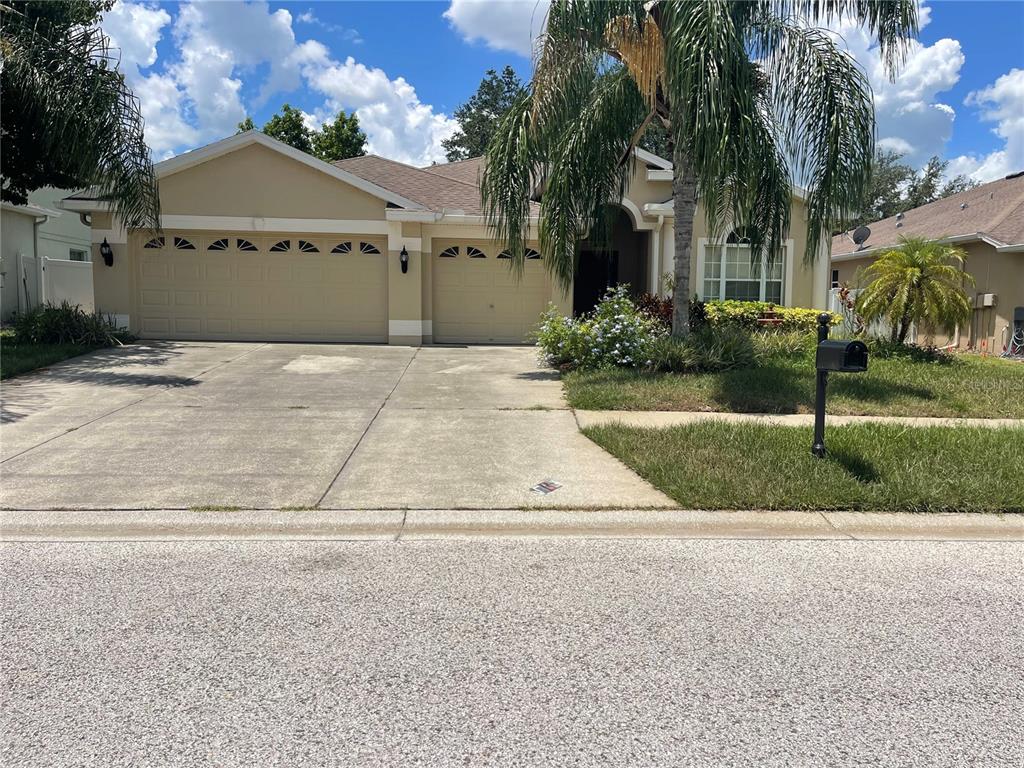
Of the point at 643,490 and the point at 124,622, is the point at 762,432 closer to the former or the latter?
the point at 643,490

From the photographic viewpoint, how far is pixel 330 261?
1692 cm

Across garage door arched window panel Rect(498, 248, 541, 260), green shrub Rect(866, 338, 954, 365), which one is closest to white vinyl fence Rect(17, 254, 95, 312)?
garage door arched window panel Rect(498, 248, 541, 260)

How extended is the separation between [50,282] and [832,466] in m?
22.0

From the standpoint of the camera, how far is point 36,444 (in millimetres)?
7668

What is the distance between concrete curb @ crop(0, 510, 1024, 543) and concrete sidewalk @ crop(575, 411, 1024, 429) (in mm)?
2843

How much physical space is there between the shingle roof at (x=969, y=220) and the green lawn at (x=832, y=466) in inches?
432

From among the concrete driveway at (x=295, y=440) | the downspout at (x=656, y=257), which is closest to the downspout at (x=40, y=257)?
the concrete driveway at (x=295, y=440)

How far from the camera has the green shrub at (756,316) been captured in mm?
15781

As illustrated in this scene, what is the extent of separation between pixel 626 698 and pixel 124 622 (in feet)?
8.68

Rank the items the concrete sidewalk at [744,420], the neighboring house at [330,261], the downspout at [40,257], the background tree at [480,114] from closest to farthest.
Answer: the concrete sidewalk at [744,420], the neighboring house at [330,261], the downspout at [40,257], the background tree at [480,114]

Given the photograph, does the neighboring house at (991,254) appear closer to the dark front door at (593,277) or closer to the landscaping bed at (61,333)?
the dark front door at (593,277)

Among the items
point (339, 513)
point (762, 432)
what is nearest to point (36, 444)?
point (339, 513)

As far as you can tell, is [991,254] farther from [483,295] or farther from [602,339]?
[483,295]

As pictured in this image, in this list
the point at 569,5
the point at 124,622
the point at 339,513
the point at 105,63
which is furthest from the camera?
the point at 105,63
